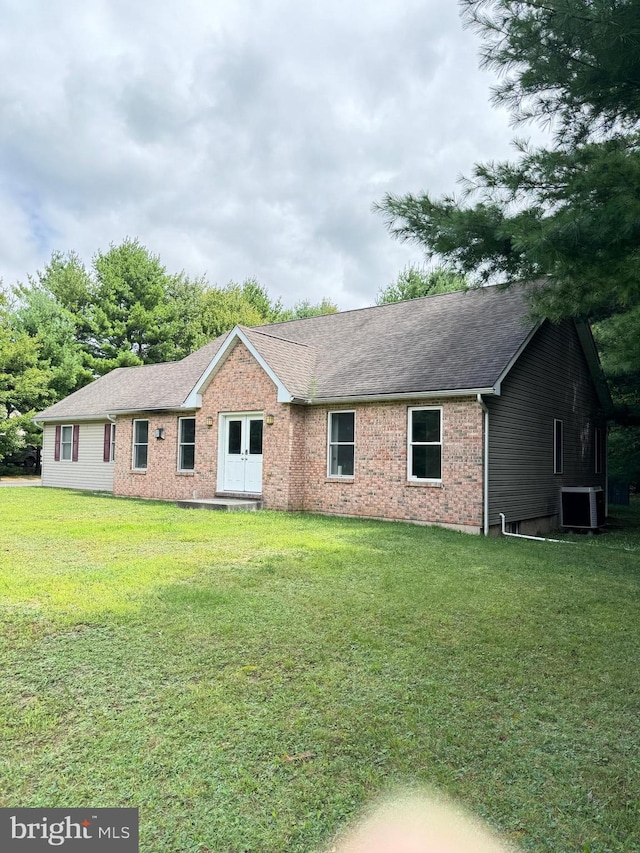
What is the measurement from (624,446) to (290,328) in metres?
11.6

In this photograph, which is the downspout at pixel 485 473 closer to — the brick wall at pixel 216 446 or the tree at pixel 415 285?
the brick wall at pixel 216 446

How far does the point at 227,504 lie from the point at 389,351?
18.3 ft

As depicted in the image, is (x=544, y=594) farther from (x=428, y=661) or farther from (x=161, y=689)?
(x=161, y=689)

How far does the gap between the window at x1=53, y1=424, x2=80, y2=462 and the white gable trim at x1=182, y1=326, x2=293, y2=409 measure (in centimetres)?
832

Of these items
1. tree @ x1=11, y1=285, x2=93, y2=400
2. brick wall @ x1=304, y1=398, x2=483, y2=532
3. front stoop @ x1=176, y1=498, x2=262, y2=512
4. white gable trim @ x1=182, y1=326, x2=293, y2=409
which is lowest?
front stoop @ x1=176, y1=498, x2=262, y2=512

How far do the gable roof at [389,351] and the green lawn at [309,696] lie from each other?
549 cm

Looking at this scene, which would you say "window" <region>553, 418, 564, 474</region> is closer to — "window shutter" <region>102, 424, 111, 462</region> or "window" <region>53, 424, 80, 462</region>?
"window shutter" <region>102, 424, 111, 462</region>

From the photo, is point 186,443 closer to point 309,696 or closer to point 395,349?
point 395,349

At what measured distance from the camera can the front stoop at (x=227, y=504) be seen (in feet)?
43.2

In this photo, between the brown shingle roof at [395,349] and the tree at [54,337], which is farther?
the tree at [54,337]

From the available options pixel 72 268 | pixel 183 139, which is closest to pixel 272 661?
pixel 183 139

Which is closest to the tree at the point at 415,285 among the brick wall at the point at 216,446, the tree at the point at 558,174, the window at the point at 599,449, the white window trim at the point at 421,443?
the window at the point at 599,449

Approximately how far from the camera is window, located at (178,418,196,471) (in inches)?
631

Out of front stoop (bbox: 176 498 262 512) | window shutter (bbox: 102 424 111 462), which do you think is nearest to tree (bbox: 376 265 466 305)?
window shutter (bbox: 102 424 111 462)
